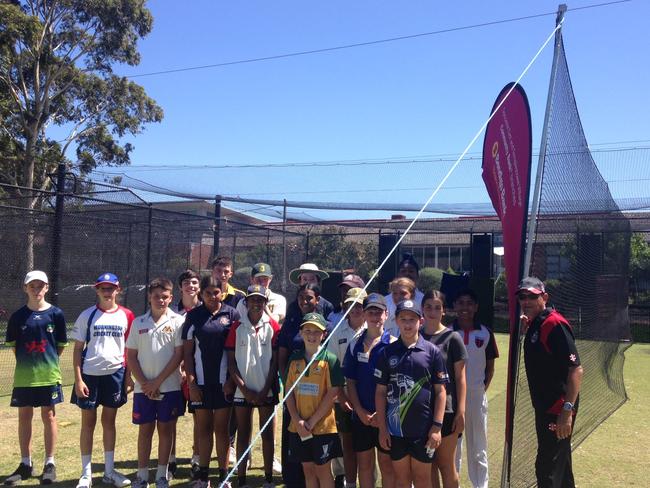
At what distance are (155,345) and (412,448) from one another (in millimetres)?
2265

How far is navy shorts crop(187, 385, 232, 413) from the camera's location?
4.96 m

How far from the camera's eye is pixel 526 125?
4309mm

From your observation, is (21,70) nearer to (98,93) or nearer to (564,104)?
(98,93)

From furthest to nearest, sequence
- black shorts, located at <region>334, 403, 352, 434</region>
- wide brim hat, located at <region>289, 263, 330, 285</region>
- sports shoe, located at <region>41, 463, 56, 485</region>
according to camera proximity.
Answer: wide brim hat, located at <region>289, 263, 330, 285</region> < sports shoe, located at <region>41, 463, 56, 485</region> < black shorts, located at <region>334, 403, 352, 434</region>

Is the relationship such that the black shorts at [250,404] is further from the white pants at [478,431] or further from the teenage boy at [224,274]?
the white pants at [478,431]

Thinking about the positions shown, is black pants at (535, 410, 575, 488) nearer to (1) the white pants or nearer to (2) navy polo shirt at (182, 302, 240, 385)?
(1) the white pants

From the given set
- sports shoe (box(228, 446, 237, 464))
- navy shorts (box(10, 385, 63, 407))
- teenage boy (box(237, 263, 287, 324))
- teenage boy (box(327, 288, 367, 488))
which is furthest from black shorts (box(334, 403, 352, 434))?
navy shorts (box(10, 385, 63, 407))

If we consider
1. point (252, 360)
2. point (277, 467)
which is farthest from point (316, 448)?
point (277, 467)

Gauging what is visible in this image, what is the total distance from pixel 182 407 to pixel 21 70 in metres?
19.5

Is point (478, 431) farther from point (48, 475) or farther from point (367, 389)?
point (48, 475)

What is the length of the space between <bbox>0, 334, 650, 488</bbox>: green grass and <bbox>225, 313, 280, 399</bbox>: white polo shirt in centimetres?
99

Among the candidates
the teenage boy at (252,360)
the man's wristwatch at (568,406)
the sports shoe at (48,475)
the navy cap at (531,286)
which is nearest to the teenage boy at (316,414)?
the teenage boy at (252,360)

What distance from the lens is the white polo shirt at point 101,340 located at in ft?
16.9

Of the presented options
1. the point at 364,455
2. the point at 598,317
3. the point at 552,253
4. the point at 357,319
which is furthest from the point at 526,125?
the point at 598,317
